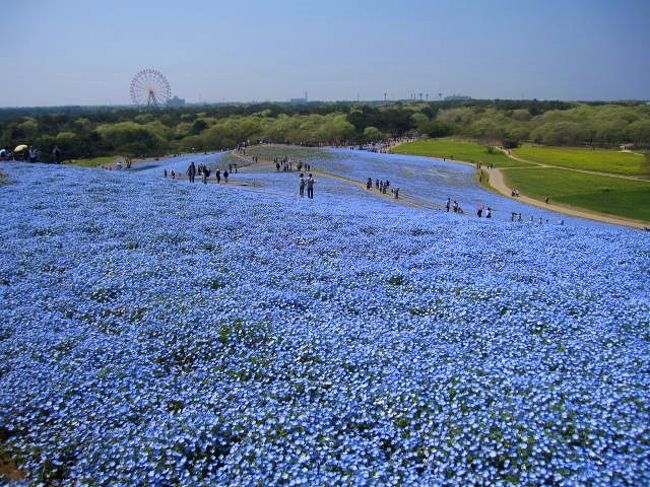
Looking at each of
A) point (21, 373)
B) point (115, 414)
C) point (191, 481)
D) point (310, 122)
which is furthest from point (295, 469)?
point (310, 122)

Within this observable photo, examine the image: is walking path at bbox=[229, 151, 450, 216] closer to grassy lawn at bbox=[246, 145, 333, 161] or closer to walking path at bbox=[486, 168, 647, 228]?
grassy lawn at bbox=[246, 145, 333, 161]

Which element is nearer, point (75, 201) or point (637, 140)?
point (75, 201)

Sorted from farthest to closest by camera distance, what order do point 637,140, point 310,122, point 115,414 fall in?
point 310,122
point 637,140
point 115,414

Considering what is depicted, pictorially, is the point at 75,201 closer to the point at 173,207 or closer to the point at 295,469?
the point at 173,207

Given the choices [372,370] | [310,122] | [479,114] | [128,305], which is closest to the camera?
[372,370]

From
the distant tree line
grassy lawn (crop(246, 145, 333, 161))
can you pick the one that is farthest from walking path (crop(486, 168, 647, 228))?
the distant tree line

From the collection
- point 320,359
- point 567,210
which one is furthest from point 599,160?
point 320,359
